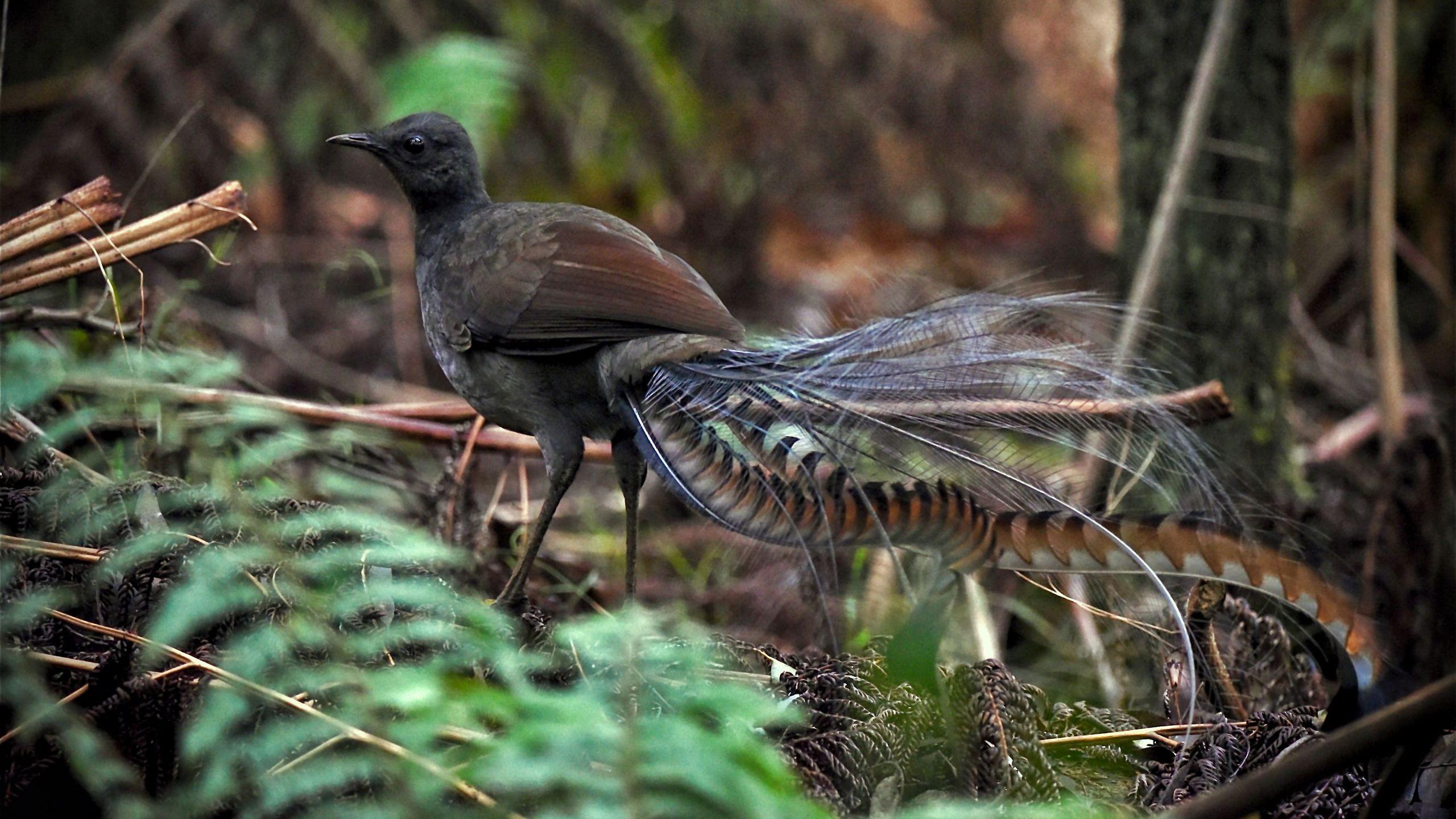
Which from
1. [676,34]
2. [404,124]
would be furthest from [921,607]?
[676,34]

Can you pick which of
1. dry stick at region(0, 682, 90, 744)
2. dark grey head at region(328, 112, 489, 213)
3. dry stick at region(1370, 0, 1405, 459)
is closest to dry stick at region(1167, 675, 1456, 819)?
dry stick at region(0, 682, 90, 744)

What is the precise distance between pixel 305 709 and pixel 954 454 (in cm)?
107

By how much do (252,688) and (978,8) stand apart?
798cm

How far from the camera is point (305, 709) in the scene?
1.60m

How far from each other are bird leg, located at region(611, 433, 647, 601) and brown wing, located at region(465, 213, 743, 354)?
0.26m

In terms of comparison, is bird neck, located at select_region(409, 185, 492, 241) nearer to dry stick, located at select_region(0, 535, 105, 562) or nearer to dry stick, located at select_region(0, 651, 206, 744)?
dry stick, located at select_region(0, 535, 105, 562)

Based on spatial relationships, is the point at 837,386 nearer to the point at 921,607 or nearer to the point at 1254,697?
the point at 921,607

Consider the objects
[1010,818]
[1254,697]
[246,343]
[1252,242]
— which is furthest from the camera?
[246,343]

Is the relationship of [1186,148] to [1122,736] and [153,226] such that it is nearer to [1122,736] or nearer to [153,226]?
[1122,736]

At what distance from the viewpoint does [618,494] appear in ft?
14.7

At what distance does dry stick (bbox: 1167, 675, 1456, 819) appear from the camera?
1432 millimetres

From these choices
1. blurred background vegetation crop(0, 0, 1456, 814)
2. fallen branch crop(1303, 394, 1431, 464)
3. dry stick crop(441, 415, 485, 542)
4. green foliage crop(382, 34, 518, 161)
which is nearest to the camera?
dry stick crop(441, 415, 485, 542)

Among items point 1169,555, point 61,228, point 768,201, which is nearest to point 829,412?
point 1169,555

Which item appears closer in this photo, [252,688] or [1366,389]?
[252,688]
